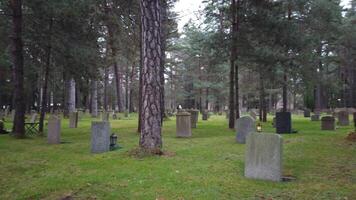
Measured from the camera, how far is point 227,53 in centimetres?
2089

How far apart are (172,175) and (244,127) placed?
5371mm

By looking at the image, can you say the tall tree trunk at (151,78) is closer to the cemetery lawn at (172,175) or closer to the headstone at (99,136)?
the cemetery lawn at (172,175)

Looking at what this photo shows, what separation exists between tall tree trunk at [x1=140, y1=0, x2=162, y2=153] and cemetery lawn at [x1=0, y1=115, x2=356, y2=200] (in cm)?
64

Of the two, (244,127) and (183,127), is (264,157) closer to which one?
(244,127)

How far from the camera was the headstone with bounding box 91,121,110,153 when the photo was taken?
10.3 metres

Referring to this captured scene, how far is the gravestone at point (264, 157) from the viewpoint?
6.76 meters

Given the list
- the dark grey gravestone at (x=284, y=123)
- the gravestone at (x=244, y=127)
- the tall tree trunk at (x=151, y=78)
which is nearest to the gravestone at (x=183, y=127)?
the gravestone at (x=244, y=127)

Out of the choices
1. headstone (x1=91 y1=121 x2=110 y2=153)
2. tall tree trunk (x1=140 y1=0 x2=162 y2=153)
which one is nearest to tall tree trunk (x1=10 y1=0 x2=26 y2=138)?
headstone (x1=91 y1=121 x2=110 y2=153)

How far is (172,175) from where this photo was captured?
712 cm

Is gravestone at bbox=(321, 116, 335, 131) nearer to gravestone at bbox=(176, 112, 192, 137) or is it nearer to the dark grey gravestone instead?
the dark grey gravestone

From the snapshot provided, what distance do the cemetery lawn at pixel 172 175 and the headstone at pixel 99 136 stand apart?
312mm

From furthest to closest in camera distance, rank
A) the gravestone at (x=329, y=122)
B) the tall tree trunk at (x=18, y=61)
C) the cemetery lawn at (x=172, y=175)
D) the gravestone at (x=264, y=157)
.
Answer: the gravestone at (x=329, y=122), the tall tree trunk at (x=18, y=61), the gravestone at (x=264, y=157), the cemetery lawn at (x=172, y=175)

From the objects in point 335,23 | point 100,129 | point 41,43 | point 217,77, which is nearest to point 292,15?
point 335,23

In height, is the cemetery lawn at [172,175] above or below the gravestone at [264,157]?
below
